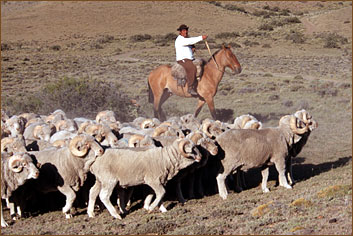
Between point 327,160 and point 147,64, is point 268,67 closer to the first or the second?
point 147,64

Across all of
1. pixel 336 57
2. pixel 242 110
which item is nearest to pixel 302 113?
pixel 242 110

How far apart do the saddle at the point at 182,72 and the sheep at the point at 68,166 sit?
12.1 m

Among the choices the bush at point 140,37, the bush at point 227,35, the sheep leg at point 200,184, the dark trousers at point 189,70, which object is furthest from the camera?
the bush at point 140,37

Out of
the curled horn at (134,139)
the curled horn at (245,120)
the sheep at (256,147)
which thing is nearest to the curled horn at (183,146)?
the sheep at (256,147)

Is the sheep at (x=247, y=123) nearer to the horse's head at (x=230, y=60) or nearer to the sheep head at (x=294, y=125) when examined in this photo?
the sheep head at (x=294, y=125)

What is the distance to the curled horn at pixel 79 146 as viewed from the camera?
11.8 m

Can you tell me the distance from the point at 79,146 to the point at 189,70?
42.0 feet

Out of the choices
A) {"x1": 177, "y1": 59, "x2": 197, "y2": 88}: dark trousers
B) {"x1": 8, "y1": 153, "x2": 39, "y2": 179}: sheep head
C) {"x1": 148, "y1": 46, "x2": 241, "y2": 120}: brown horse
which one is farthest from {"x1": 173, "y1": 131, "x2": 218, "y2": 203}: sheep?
{"x1": 148, "y1": 46, "x2": 241, "y2": 120}: brown horse

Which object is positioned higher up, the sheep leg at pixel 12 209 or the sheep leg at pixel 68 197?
the sheep leg at pixel 68 197

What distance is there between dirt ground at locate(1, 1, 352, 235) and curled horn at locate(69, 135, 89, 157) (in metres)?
1.28

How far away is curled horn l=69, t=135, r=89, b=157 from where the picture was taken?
1176 cm

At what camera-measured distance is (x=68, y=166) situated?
1216cm

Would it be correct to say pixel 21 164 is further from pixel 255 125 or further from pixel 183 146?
pixel 255 125

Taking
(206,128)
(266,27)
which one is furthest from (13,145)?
(266,27)
